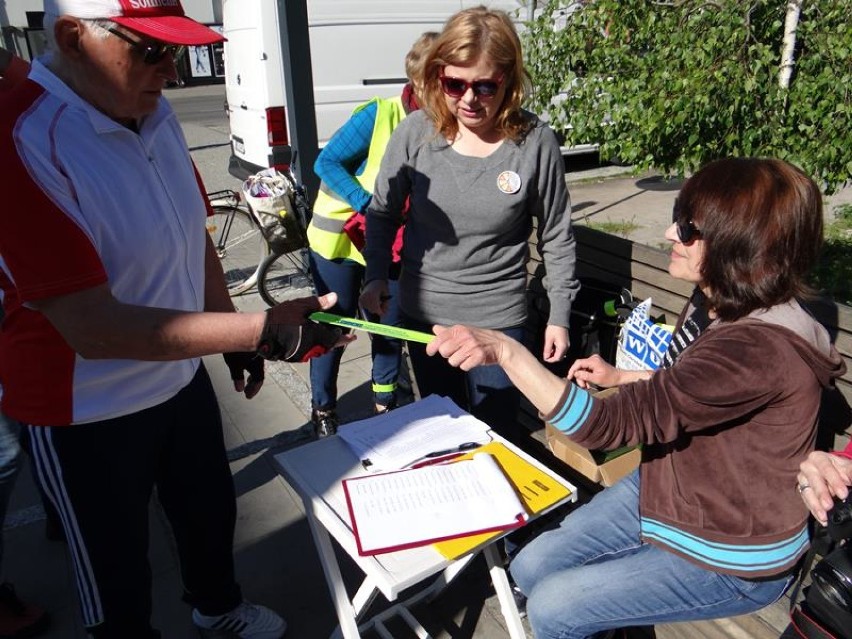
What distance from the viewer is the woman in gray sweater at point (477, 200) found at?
205 centimetres

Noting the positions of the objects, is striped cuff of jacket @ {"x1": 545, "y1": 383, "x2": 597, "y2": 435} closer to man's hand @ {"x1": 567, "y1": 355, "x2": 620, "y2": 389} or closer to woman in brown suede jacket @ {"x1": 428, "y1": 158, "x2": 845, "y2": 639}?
woman in brown suede jacket @ {"x1": 428, "y1": 158, "x2": 845, "y2": 639}

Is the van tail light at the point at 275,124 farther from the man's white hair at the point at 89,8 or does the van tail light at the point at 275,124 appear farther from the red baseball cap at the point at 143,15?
the man's white hair at the point at 89,8

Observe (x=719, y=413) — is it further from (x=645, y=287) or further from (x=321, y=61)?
(x=321, y=61)

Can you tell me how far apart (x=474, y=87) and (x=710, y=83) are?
3.62 ft

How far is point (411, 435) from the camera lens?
1.90 meters

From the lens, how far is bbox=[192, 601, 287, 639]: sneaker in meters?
2.14

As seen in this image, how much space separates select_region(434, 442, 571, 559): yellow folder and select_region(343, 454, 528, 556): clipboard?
17 mm

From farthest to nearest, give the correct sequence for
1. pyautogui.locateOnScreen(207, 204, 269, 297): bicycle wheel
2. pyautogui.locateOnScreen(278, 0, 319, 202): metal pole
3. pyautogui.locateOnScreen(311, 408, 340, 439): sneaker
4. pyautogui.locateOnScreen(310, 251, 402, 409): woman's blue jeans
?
pyautogui.locateOnScreen(207, 204, 269, 297): bicycle wheel, pyautogui.locateOnScreen(278, 0, 319, 202): metal pole, pyautogui.locateOnScreen(311, 408, 340, 439): sneaker, pyautogui.locateOnScreen(310, 251, 402, 409): woman's blue jeans

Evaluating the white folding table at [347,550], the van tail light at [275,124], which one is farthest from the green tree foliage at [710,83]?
the van tail light at [275,124]

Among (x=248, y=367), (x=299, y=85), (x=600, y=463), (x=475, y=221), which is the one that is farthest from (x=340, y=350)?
(x=299, y=85)

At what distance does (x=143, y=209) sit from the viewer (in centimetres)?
151

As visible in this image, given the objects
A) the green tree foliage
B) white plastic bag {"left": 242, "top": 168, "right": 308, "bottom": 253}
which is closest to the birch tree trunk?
the green tree foliage

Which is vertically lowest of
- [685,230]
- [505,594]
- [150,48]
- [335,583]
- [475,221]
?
[505,594]

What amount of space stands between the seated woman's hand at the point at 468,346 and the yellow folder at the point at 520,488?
299mm
